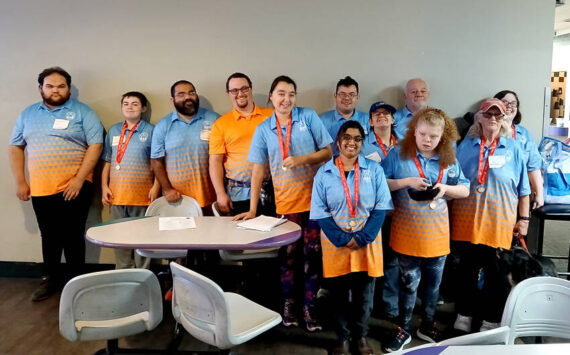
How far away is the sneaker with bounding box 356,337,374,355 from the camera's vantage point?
98.6 inches

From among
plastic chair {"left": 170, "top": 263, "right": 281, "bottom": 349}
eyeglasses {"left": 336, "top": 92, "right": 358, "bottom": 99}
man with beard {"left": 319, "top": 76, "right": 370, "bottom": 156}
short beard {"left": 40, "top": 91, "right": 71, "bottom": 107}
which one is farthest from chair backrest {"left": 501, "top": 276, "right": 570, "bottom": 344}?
short beard {"left": 40, "top": 91, "right": 71, "bottom": 107}

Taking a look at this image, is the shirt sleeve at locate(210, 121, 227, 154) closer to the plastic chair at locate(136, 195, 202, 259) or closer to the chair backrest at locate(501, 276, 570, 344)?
the plastic chair at locate(136, 195, 202, 259)

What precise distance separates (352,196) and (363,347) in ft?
3.21

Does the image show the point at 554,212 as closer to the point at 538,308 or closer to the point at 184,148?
the point at 538,308

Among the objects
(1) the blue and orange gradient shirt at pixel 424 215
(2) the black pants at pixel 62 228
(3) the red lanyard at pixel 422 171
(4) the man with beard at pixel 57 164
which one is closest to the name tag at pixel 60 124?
(4) the man with beard at pixel 57 164

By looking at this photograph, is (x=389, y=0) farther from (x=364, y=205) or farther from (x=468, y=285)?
(x=468, y=285)

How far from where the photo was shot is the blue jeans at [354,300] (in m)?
2.46

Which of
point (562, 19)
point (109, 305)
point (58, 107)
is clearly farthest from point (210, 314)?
point (562, 19)

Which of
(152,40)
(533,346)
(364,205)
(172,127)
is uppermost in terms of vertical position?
(152,40)

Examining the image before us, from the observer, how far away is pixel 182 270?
5.74 feet

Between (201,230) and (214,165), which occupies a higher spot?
(214,165)

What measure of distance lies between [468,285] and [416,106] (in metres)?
1.46

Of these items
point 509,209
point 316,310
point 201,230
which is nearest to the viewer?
point 201,230

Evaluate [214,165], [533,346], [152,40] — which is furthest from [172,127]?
[533,346]
